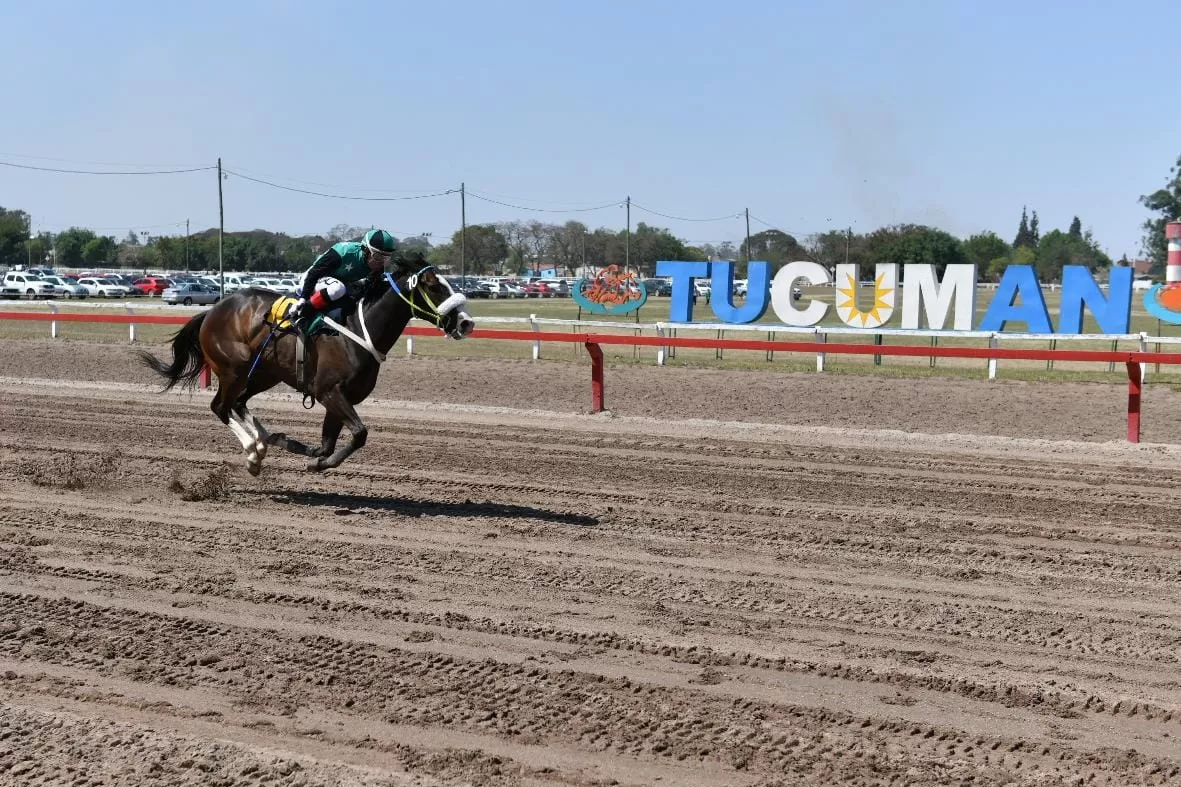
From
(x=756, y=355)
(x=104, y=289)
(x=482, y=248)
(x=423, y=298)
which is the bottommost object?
(x=756, y=355)

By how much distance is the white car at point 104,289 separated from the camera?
6956 centimetres

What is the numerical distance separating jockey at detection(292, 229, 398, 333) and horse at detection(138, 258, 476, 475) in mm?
119

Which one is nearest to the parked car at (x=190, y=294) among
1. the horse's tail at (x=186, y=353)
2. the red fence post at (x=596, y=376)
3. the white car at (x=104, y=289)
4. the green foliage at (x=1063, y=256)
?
the white car at (x=104, y=289)

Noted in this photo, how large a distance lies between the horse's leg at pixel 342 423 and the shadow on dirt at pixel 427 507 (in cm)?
28

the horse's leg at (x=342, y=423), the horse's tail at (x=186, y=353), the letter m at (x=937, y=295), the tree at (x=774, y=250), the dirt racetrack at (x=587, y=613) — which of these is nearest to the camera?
the dirt racetrack at (x=587, y=613)

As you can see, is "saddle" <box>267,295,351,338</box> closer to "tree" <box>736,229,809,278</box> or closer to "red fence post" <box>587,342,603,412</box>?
"red fence post" <box>587,342,603,412</box>

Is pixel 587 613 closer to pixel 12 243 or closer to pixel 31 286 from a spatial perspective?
pixel 31 286

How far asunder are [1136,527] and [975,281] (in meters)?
20.1

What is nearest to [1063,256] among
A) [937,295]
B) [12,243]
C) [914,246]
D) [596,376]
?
[914,246]

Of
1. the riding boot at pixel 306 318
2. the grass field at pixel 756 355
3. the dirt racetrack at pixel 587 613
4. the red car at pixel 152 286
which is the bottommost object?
the dirt racetrack at pixel 587 613

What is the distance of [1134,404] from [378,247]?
28.7 feet

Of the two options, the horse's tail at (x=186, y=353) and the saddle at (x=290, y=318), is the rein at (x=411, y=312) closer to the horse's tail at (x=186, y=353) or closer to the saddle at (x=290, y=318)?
the saddle at (x=290, y=318)

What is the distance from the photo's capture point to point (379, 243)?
9711 millimetres

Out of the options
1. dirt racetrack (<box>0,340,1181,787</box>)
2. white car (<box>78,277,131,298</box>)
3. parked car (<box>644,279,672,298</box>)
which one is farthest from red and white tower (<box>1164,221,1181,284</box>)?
white car (<box>78,277,131,298</box>)
